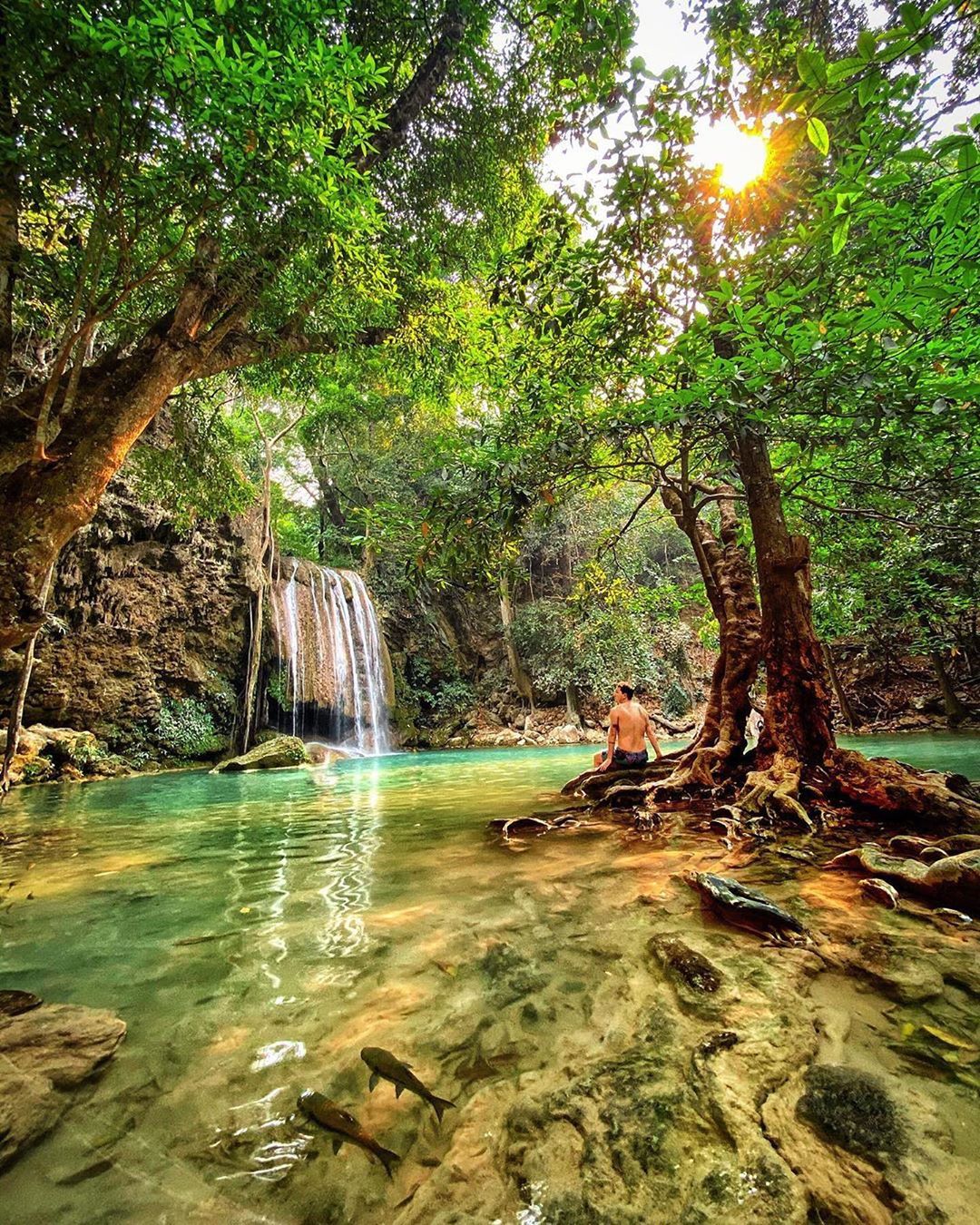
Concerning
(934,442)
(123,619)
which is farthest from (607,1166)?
(123,619)

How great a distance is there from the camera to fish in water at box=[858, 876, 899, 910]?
2.88 m

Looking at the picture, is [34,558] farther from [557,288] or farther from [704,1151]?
[704,1151]

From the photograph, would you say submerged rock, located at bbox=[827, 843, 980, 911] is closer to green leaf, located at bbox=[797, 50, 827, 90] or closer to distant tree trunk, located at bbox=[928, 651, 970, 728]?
green leaf, located at bbox=[797, 50, 827, 90]

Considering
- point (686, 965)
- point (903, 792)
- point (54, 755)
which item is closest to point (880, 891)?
point (686, 965)

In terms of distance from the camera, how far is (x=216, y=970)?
2494mm

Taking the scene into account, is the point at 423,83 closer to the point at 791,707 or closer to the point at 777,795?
the point at 791,707

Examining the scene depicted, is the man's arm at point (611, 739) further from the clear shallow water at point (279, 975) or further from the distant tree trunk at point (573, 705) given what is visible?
the distant tree trunk at point (573, 705)

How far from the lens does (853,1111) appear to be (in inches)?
58.6

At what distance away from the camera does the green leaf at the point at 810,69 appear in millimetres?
1908

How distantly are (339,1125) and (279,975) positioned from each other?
1.05m

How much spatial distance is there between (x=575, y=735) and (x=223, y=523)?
55.1 ft

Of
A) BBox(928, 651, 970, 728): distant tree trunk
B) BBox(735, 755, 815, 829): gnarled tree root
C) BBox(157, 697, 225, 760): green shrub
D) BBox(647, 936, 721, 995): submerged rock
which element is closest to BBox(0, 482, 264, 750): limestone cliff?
BBox(157, 697, 225, 760): green shrub

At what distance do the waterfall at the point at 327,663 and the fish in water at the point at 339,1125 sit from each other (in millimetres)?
18980

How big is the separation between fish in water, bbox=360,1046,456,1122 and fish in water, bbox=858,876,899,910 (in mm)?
2638
